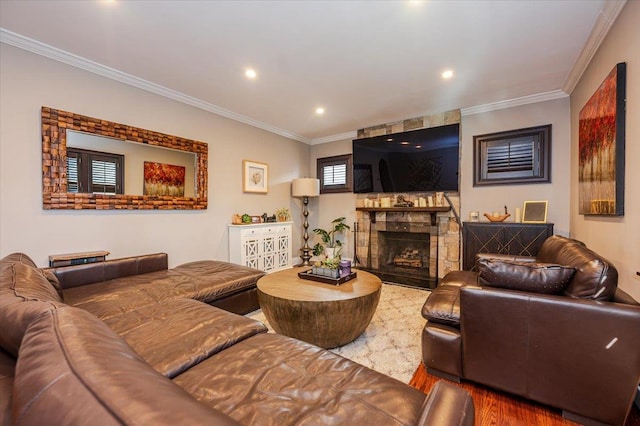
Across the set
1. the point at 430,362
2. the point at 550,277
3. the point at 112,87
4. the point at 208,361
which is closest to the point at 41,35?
the point at 112,87

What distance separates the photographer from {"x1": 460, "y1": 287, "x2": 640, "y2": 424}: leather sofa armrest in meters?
1.33

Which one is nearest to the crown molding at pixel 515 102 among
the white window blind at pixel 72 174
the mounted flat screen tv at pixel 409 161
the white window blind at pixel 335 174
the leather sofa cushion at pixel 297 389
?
the mounted flat screen tv at pixel 409 161

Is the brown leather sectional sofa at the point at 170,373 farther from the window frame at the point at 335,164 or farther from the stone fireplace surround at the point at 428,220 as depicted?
the window frame at the point at 335,164

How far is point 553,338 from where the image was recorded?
144cm

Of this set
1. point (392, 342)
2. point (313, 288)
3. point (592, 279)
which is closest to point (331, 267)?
point (313, 288)

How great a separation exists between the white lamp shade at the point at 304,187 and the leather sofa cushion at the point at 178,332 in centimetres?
339

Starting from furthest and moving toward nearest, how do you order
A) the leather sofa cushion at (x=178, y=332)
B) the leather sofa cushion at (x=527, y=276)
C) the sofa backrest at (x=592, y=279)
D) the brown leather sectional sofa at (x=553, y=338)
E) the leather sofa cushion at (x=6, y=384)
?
the leather sofa cushion at (x=527, y=276) < the sofa backrest at (x=592, y=279) < the brown leather sectional sofa at (x=553, y=338) < the leather sofa cushion at (x=178, y=332) < the leather sofa cushion at (x=6, y=384)

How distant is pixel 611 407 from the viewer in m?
1.36

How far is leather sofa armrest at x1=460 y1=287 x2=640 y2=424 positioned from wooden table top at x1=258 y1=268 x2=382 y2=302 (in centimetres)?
80

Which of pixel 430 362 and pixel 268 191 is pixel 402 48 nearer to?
pixel 430 362

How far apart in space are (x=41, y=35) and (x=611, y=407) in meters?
4.72

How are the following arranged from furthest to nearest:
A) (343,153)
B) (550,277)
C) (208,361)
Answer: (343,153)
(550,277)
(208,361)

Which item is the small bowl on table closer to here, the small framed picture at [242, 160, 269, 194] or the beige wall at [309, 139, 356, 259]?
the beige wall at [309, 139, 356, 259]

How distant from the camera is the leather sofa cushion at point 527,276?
157 centimetres
